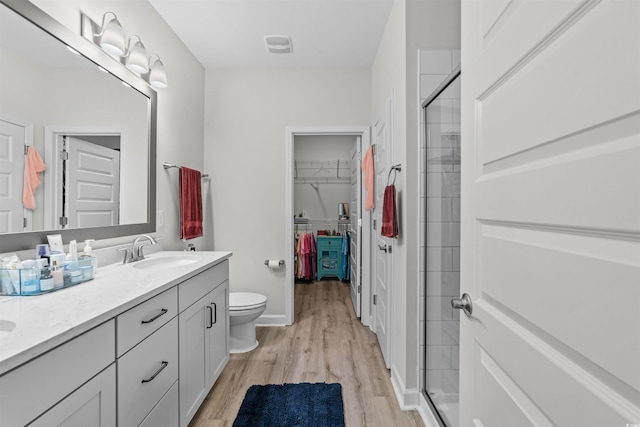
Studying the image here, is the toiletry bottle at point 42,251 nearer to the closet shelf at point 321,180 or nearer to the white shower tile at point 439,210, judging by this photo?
the white shower tile at point 439,210

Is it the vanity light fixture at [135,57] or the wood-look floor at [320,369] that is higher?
the vanity light fixture at [135,57]

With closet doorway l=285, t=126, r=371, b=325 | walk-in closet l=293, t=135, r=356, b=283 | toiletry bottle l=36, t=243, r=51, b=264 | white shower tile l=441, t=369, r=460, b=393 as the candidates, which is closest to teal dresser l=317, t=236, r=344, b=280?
closet doorway l=285, t=126, r=371, b=325

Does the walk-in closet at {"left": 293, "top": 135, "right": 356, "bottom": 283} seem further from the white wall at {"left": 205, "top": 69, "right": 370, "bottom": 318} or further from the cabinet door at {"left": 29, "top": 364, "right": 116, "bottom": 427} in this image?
the cabinet door at {"left": 29, "top": 364, "right": 116, "bottom": 427}

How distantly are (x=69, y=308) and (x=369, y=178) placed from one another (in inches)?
90.8

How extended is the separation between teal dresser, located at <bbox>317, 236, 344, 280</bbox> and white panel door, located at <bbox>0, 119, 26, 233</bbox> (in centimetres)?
404

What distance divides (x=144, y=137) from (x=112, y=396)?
164cm

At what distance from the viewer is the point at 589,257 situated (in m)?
0.48

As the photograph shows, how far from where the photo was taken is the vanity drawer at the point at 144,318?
3.50ft

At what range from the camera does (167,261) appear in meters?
2.03

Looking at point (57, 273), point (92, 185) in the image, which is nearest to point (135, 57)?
point (92, 185)

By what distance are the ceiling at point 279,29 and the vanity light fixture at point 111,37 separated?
0.67m

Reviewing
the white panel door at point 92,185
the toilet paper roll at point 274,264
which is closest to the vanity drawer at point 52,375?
the white panel door at point 92,185

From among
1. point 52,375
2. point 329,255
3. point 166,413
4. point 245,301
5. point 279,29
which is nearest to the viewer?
point 52,375

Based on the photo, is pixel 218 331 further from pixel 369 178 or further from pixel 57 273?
pixel 369 178
